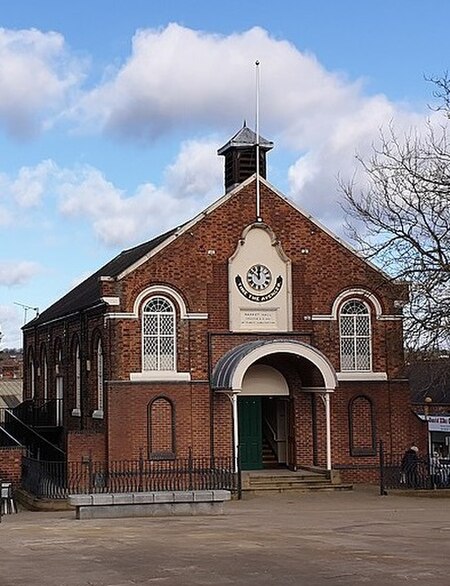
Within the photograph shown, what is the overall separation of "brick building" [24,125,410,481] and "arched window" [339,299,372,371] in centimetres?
5

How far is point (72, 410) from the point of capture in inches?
1502

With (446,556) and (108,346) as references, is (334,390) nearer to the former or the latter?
(108,346)

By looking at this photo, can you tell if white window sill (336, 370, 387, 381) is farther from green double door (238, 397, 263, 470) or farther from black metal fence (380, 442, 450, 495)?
green double door (238, 397, 263, 470)

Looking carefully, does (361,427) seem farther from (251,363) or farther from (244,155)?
(244,155)

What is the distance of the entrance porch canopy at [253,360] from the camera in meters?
31.7

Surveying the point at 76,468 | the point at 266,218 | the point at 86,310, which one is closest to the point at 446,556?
the point at 76,468

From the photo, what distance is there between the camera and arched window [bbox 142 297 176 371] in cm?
3256

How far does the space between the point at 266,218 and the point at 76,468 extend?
388 inches

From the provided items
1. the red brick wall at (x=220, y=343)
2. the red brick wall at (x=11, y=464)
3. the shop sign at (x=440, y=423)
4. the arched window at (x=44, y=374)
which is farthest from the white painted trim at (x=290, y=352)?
the shop sign at (x=440, y=423)

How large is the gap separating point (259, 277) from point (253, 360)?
316 centimetres

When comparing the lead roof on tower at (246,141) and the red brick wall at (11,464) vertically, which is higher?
the lead roof on tower at (246,141)

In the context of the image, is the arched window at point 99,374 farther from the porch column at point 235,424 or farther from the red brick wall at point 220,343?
the porch column at point 235,424

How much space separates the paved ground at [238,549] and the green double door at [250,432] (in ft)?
25.9

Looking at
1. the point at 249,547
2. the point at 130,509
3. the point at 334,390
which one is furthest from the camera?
the point at 334,390
